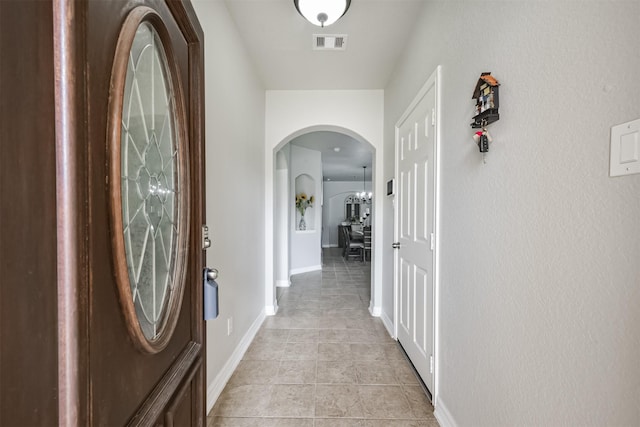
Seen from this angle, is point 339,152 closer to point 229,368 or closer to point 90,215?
point 229,368

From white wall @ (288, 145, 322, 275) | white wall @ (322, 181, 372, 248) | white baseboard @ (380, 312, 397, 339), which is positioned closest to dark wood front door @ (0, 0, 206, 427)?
white baseboard @ (380, 312, 397, 339)

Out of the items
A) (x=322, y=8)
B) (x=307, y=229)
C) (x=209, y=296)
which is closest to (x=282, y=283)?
(x=307, y=229)

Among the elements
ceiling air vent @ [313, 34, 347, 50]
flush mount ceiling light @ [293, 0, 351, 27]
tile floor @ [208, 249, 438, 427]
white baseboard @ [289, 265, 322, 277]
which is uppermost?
ceiling air vent @ [313, 34, 347, 50]

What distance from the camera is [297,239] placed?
6.26 metres

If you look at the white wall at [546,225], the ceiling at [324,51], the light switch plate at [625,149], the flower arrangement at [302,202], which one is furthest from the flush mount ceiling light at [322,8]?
the flower arrangement at [302,202]

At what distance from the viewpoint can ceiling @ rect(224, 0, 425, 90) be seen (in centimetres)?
217

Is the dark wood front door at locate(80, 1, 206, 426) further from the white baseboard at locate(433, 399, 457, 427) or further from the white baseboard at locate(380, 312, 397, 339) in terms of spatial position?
the white baseboard at locate(380, 312, 397, 339)

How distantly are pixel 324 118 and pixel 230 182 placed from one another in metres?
1.73

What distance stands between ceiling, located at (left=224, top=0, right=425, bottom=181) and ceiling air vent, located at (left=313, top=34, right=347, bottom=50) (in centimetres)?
3

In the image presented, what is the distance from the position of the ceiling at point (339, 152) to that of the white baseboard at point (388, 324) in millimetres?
2047

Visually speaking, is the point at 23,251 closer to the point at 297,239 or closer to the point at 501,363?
the point at 501,363

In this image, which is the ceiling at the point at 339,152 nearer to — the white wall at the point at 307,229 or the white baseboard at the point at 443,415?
the white wall at the point at 307,229

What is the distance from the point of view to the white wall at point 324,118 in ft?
11.6

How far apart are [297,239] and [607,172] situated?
5684 millimetres
